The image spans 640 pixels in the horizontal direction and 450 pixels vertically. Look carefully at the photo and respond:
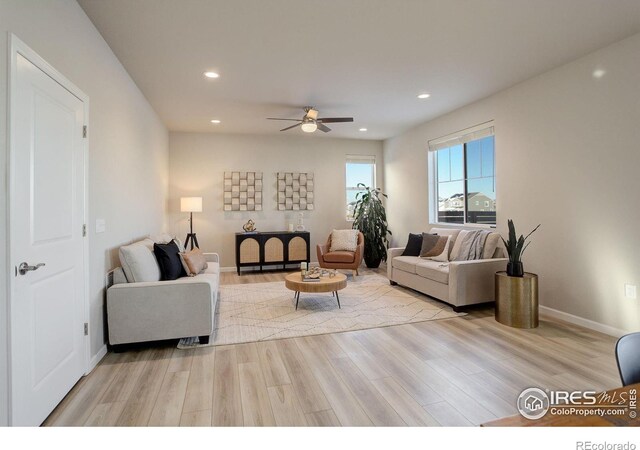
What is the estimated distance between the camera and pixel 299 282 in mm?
3830

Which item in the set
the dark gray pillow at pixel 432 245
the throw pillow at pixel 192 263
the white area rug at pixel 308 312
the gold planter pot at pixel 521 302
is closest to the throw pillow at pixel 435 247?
the dark gray pillow at pixel 432 245

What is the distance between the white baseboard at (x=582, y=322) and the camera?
310cm

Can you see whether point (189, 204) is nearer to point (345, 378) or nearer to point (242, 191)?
point (242, 191)

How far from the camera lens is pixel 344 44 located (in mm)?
3055

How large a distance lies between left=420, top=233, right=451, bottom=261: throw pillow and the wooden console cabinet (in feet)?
7.84

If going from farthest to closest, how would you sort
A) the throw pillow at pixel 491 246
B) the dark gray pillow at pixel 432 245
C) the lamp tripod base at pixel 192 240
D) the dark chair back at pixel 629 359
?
the lamp tripod base at pixel 192 240 < the dark gray pillow at pixel 432 245 < the throw pillow at pixel 491 246 < the dark chair back at pixel 629 359

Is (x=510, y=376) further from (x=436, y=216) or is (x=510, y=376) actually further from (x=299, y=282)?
(x=436, y=216)

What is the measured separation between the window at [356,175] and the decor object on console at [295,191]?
0.89 m

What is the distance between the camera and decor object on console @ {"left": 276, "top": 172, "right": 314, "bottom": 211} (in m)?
6.73

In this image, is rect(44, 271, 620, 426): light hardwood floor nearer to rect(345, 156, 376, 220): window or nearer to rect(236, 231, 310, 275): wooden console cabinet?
rect(236, 231, 310, 275): wooden console cabinet

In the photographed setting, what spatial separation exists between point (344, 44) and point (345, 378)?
9.53ft

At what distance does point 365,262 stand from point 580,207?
13.3 feet

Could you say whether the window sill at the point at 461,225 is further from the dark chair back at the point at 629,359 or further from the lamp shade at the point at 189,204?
the lamp shade at the point at 189,204
